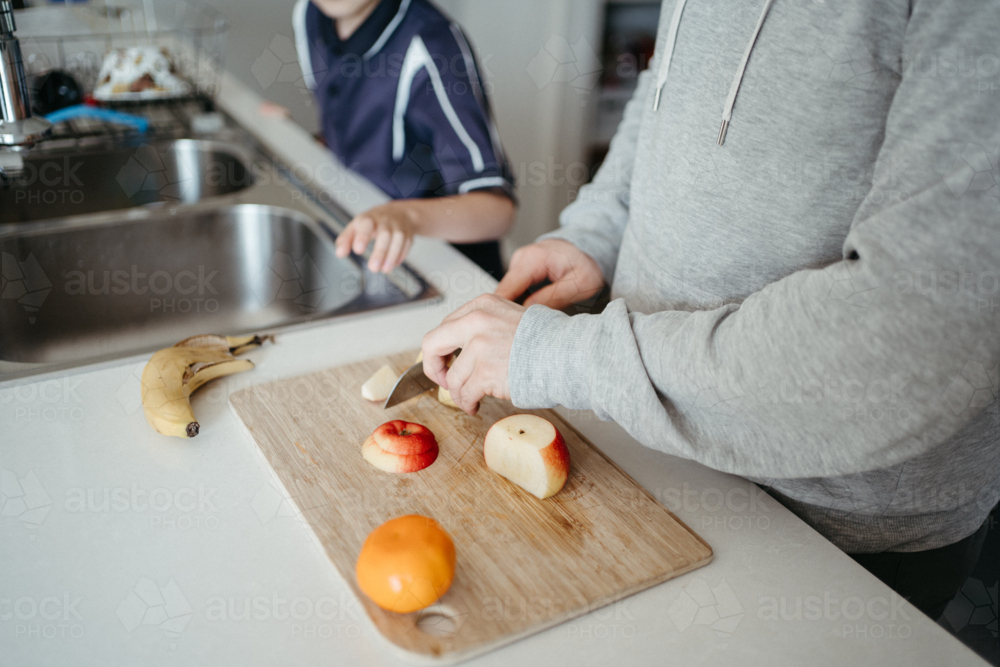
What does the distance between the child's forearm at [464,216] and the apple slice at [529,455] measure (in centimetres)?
54

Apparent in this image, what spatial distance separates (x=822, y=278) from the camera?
49 centimetres

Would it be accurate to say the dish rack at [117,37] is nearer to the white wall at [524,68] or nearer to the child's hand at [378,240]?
the white wall at [524,68]

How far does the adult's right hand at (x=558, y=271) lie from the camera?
2.87ft

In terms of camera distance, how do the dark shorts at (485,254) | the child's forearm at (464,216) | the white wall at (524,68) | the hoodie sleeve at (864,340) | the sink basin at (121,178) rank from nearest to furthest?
the hoodie sleeve at (864,340) → the child's forearm at (464,216) → the sink basin at (121,178) → the dark shorts at (485,254) → the white wall at (524,68)

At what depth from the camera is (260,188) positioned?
128 cm

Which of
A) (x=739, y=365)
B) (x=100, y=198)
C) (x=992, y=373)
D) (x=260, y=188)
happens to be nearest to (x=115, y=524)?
(x=739, y=365)

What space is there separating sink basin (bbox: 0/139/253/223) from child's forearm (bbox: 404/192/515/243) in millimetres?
426

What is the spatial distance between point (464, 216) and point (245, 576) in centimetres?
80

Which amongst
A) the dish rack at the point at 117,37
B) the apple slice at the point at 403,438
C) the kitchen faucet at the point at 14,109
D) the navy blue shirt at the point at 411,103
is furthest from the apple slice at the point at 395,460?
the dish rack at the point at 117,37

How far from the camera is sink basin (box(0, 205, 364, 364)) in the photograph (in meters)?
1.07

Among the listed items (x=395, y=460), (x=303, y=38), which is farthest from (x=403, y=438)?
(x=303, y=38)

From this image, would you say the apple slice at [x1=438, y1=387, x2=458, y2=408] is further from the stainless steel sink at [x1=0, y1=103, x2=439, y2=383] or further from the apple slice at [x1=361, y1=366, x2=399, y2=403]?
the stainless steel sink at [x1=0, y1=103, x2=439, y2=383]

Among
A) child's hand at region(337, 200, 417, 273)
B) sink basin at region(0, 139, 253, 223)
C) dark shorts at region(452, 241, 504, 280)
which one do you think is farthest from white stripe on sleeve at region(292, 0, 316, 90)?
child's hand at region(337, 200, 417, 273)

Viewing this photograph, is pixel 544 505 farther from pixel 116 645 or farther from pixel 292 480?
pixel 116 645
